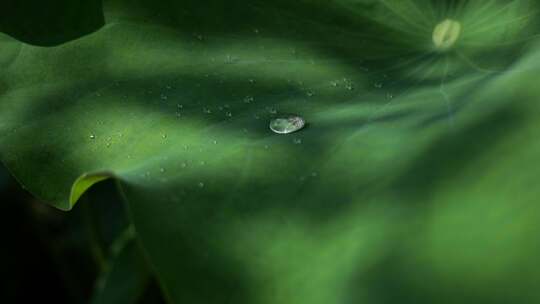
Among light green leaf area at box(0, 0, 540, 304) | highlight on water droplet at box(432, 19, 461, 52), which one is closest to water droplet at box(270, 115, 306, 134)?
light green leaf area at box(0, 0, 540, 304)

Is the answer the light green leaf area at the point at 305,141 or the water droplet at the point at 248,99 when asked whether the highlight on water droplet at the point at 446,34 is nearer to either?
the light green leaf area at the point at 305,141

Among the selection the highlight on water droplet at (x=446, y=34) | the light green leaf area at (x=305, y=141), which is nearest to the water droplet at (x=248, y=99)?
the light green leaf area at (x=305, y=141)

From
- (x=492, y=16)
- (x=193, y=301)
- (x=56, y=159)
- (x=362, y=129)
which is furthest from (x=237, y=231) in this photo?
(x=492, y=16)

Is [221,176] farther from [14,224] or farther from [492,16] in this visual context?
[14,224]

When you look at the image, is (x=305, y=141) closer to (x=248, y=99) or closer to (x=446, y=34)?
(x=248, y=99)

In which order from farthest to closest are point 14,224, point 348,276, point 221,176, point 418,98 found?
1. point 14,224
2. point 418,98
3. point 221,176
4. point 348,276

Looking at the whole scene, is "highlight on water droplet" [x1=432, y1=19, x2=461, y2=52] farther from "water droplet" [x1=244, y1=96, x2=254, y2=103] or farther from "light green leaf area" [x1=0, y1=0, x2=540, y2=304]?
"water droplet" [x1=244, y1=96, x2=254, y2=103]

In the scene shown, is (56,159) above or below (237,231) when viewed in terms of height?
above
